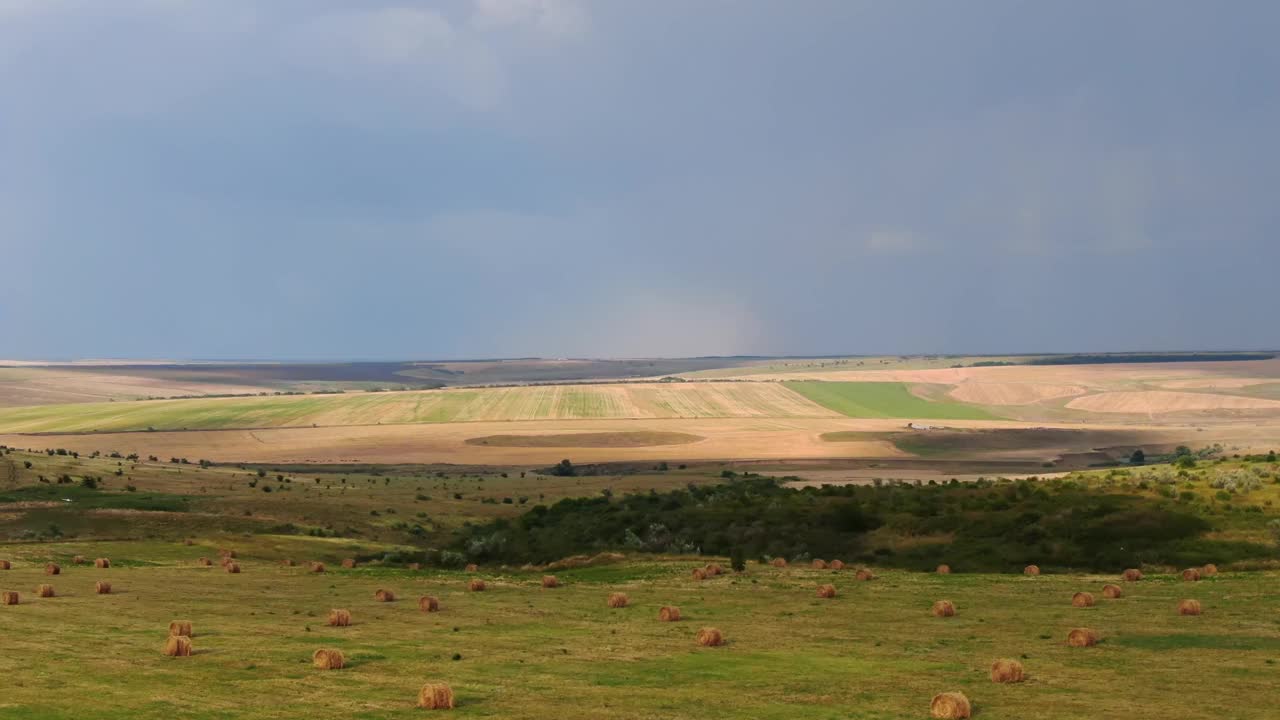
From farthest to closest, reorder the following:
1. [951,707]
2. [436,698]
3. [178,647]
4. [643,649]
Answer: [643,649]
[178,647]
[436,698]
[951,707]

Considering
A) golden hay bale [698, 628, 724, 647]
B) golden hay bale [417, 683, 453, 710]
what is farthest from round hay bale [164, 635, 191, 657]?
golden hay bale [698, 628, 724, 647]

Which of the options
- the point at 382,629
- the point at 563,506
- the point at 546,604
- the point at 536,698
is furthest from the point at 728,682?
the point at 563,506

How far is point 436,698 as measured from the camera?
19.0 metres

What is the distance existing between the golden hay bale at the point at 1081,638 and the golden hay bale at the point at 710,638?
7.56 m

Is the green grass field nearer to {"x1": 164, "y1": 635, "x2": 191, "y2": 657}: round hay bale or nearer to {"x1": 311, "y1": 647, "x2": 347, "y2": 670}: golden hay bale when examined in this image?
{"x1": 164, "y1": 635, "x2": 191, "y2": 657}: round hay bale

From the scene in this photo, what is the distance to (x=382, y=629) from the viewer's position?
93.7 ft

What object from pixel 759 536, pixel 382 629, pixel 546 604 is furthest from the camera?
pixel 759 536

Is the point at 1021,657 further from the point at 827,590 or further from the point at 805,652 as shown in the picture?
the point at 827,590

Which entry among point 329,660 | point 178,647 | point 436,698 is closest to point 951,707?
point 436,698

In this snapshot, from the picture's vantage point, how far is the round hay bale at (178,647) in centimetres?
2366

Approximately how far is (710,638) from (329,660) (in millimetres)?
8252

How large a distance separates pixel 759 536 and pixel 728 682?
3502cm

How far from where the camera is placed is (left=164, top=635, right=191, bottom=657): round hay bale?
23663 mm

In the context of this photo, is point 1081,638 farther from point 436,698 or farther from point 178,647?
point 178,647
